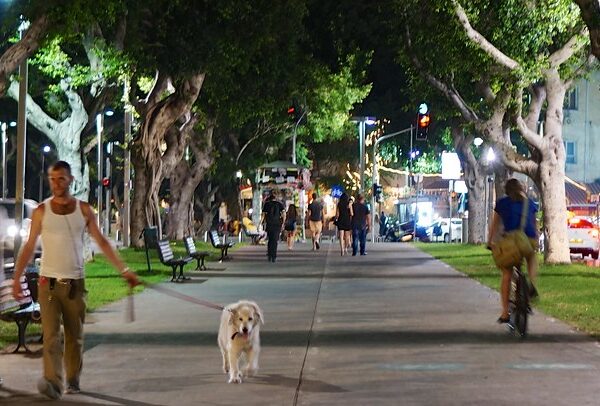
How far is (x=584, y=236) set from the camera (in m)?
33.6

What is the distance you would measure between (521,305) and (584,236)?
70.6ft

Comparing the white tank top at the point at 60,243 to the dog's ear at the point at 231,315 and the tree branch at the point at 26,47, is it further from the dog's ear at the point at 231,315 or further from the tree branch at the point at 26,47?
the tree branch at the point at 26,47

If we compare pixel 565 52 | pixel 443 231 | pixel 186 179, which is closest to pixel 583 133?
pixel 443 231

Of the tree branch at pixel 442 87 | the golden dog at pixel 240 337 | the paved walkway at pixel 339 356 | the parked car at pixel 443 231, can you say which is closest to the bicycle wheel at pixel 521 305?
the paved walkway at pixel 339 356

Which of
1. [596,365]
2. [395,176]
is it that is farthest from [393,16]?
[395,176]

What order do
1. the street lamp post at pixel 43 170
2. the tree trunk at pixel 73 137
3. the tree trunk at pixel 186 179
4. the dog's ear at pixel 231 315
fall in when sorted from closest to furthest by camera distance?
the dog's ear at pixel 231 315 < the tree trunk at pixel 73 137 < the tree trunk at pixel 186 179 < the street lamp post at pixel 43 170

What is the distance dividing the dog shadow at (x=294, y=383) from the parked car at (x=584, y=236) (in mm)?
24342

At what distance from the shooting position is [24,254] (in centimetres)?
901

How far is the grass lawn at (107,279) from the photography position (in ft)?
44.6

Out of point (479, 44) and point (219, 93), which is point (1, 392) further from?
point (219, 93)

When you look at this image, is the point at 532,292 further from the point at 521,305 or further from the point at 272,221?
the point at 272,221

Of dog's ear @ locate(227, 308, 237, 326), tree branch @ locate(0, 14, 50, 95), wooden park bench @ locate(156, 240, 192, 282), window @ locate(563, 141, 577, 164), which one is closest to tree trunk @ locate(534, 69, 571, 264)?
wooden park bench @ locate(156, 240, 192, 282)

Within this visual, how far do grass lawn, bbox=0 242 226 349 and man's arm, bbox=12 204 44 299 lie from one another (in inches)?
129

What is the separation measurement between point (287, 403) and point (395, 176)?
7899 cm
